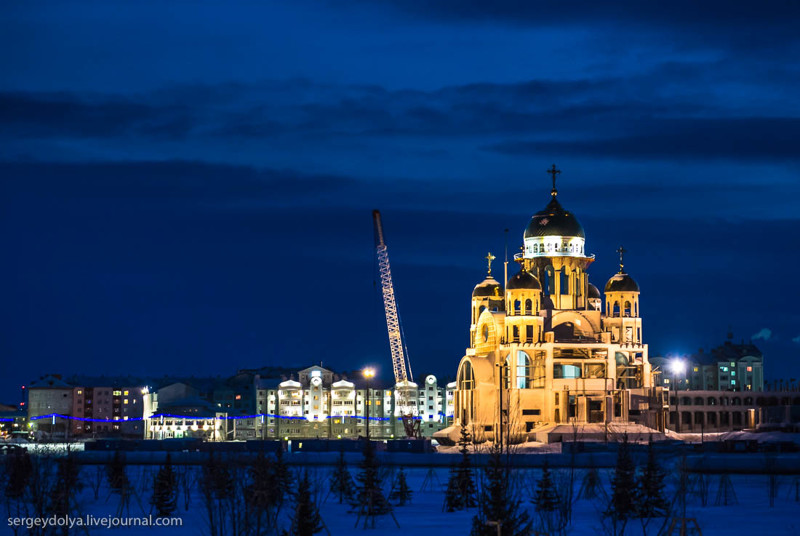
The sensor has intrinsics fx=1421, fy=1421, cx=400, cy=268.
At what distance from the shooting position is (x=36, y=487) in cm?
6988

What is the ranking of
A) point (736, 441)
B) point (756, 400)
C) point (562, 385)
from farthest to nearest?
point (756, 400)
point (562, 385)
point (736, 441)

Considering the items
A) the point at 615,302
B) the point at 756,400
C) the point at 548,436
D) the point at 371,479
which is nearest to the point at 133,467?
the point at 548,436

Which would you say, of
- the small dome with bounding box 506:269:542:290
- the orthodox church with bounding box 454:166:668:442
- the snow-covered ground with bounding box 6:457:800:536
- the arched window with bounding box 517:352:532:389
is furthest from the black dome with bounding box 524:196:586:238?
the snow-covered ground with bounding box 6:457:800:536

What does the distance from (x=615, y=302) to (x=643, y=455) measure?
49199 mm

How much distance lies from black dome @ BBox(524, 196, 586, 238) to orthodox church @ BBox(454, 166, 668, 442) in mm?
114

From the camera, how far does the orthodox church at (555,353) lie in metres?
150

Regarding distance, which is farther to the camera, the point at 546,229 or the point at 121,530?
the point at 546,229

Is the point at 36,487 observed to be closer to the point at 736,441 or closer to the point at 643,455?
the point at 643,455

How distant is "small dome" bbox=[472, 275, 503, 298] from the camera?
17150cm

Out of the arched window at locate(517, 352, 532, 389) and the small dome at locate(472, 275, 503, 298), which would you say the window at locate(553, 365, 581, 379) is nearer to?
the arched window at locate(517, 352, 532, 389)

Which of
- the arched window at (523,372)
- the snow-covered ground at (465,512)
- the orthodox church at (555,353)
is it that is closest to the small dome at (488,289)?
the orthodox church at (555,353)

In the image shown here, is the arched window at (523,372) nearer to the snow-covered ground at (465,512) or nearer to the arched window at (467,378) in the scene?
the arched window at (467,378)

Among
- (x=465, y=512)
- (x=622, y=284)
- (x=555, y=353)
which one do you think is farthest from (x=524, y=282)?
(x=465, y=512)

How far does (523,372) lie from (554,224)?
62.3 ft
